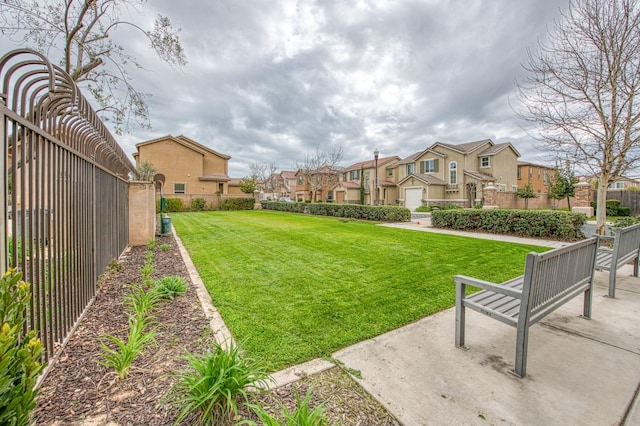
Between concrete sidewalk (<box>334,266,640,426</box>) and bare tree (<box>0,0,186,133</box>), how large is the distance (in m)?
8.71

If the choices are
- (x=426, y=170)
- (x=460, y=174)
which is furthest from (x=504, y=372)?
(x=426, y=170)

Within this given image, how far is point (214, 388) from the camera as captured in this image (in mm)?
1911

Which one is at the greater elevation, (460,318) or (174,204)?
(174,204)

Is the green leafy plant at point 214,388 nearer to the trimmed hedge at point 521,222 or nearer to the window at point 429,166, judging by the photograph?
the trimmed hedge at point 521,222

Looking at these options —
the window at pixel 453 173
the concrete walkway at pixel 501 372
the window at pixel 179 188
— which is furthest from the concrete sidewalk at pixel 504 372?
the window at pixel 179 188

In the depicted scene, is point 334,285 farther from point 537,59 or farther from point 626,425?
point 537,59

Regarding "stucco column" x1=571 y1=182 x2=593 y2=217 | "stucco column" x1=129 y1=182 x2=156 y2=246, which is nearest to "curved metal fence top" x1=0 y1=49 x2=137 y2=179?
"stucco column" x1=129 y1=182 x2=156 y2=246

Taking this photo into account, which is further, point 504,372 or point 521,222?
point 521,222

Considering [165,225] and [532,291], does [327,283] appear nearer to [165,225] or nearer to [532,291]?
[532,291]

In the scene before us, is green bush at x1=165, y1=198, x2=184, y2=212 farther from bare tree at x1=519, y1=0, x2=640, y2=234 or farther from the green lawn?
bare tree at x1=519, y1=0, x2=640, y2=234

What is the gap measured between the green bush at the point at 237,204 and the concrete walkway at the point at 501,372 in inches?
1100

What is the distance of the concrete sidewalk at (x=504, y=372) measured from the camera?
208 centimetres

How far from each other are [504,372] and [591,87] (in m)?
10.1

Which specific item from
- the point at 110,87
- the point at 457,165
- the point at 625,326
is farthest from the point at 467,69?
the point at 457,165
